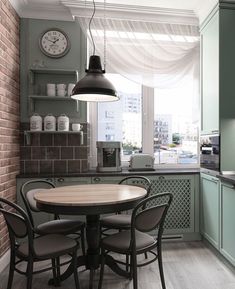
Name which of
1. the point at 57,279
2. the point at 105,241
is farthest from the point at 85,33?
the point at 57,279

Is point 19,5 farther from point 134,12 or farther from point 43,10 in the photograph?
point 134,12

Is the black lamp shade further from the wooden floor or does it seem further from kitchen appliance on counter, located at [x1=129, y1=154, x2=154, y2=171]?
the wooden floor

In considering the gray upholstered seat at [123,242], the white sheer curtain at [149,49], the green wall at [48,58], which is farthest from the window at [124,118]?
the gray upholstered seat at [123,242]

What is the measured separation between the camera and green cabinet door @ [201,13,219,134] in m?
2.63

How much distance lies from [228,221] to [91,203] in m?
1.36

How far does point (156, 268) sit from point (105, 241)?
0.80 meters

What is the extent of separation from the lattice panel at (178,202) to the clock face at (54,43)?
1.93 metres

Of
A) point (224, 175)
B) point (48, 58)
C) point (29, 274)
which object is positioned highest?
point (48, 58)

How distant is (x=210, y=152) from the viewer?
9.04 feet

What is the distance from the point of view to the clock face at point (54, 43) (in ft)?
9.91

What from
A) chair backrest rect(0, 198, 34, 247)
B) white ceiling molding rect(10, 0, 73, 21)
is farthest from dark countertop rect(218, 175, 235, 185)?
white ceiling molding rect(10, 0, 73, 21)

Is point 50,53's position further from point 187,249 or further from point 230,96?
point 187,249

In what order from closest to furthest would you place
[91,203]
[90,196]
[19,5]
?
[91,203]
[90,196]
[19,5]

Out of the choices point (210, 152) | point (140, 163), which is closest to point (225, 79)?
point (210, 152)
